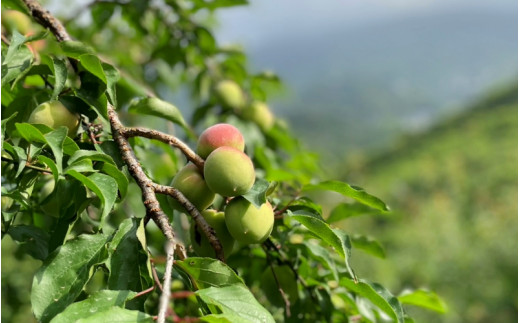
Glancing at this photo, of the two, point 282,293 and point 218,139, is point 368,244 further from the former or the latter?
point 218,139

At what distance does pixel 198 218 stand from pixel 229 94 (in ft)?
3.05

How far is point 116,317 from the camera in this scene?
0.49 m

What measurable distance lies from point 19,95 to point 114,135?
18cm

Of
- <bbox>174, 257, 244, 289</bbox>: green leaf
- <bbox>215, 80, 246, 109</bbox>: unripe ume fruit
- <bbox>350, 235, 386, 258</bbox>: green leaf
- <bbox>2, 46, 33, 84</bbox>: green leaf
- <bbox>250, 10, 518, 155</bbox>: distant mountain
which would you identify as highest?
<bbox>2, 46, 33, 84</bbox>: green leaf

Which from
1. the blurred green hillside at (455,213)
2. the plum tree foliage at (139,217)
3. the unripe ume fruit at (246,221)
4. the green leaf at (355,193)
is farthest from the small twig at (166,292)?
the blurred green hillside at (455,213)

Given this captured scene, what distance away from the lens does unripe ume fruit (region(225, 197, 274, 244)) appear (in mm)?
665

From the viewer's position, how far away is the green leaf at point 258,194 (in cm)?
66

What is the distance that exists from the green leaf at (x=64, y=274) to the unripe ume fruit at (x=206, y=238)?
129 millimetres

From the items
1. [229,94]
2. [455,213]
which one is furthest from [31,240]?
[455,213]

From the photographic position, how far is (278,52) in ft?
319

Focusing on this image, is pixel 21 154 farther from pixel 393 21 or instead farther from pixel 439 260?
pixel 393 21

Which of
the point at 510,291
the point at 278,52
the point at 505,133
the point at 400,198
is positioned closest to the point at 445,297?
the point at 510,291

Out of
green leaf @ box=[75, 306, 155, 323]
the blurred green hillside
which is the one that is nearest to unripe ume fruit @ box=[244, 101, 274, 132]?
the blurred green hillside

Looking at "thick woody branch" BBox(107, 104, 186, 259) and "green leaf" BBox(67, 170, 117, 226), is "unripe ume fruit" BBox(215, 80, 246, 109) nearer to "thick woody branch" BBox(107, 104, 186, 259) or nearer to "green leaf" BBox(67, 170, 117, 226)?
"thick woody branch" BBox(107, 104, 186, 259)
